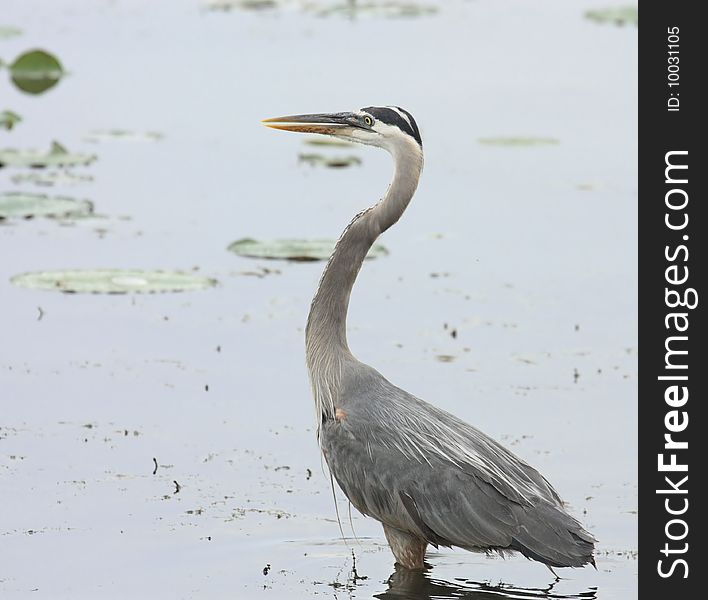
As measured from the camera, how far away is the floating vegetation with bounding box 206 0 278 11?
24.8 m

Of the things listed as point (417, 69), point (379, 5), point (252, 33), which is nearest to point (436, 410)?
point (417, 69)

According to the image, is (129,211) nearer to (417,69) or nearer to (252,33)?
(417,69)

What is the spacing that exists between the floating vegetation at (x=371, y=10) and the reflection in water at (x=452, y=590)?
19243 millimetres

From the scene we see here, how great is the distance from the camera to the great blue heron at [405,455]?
6.36m

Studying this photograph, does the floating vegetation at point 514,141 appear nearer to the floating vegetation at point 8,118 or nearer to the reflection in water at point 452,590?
the floating vegetation at point 8,118

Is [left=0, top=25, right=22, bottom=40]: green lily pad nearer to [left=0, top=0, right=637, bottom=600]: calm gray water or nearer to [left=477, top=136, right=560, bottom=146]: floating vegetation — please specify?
[left=0, top=0, right=637, bottom=600]: calm gray water

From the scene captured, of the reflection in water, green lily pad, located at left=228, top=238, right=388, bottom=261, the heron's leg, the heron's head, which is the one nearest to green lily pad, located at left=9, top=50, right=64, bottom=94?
green lily pad, located at left=228, top=238, right=388, bottom=261

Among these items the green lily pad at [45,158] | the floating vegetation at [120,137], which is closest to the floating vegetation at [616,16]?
the floating vegetation at [120,137]

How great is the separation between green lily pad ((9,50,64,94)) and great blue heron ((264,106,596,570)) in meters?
10.4

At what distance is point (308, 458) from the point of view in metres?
7.85

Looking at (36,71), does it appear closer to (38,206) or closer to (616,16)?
(38,206)

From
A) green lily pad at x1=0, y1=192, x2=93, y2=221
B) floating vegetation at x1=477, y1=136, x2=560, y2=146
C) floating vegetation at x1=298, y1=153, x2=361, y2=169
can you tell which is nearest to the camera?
green lily pad at x1=0, y1=192, x2=93, y2=221
